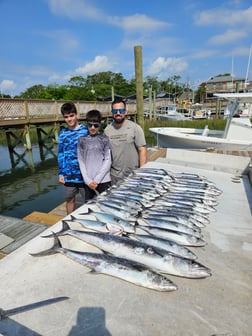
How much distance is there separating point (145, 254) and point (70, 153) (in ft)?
7.07

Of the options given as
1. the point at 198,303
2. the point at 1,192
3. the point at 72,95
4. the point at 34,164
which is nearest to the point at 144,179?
the point at 198,303

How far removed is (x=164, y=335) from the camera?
44.5 inches

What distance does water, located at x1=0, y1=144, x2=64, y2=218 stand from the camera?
7613 mm

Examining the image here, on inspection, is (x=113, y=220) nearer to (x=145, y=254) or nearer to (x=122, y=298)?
(x=145, y=254)

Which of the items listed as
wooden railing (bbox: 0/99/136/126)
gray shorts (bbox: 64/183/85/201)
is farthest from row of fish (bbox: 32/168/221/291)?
wooden railing (bbox: 0/99/136/126)

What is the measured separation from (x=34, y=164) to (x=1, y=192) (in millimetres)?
4536

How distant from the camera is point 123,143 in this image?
3531 mm

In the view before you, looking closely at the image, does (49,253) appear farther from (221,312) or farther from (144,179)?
(144,179)

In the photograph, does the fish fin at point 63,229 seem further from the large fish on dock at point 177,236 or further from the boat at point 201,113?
the boat at point 201,113

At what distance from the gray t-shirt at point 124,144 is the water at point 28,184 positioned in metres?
4.68

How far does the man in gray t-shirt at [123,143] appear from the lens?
11.6 ft

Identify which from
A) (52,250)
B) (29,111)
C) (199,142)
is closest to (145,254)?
(52,250)

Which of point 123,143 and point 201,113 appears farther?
point 201,113

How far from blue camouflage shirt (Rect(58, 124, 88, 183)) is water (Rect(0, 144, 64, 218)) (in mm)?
4541
